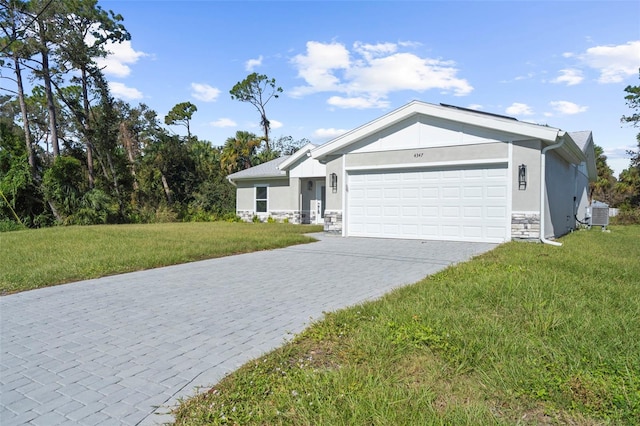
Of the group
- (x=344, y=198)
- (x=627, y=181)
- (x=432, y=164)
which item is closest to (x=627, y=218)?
(x=627, y=181)

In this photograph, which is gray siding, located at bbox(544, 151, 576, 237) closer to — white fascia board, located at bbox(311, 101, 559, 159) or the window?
white fascia board, located at bbox(311, 101, 559, 159)

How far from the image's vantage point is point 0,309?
4.79 metres

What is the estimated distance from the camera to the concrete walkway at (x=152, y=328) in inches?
102

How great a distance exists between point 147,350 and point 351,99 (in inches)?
968

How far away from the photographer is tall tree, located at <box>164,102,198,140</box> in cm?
3228

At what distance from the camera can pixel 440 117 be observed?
11.3m

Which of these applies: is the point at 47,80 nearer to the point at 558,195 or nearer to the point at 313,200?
the point at 313,200

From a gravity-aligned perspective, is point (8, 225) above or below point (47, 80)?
below

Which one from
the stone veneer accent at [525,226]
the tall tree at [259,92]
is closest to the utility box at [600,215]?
the stone veneer accent at [525,226]

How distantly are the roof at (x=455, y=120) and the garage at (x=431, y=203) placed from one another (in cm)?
108

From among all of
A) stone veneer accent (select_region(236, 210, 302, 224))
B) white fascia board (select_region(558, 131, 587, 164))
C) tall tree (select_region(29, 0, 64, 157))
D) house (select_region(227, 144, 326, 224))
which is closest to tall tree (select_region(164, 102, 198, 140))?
tall tree (select_region(29, 0, 64, 157))

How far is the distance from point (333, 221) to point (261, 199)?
31.3 ft

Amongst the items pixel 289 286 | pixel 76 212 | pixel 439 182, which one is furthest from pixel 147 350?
pixel 76 212

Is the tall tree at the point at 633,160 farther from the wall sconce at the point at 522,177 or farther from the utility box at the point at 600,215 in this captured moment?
the wall sconce at the point at 522,177
